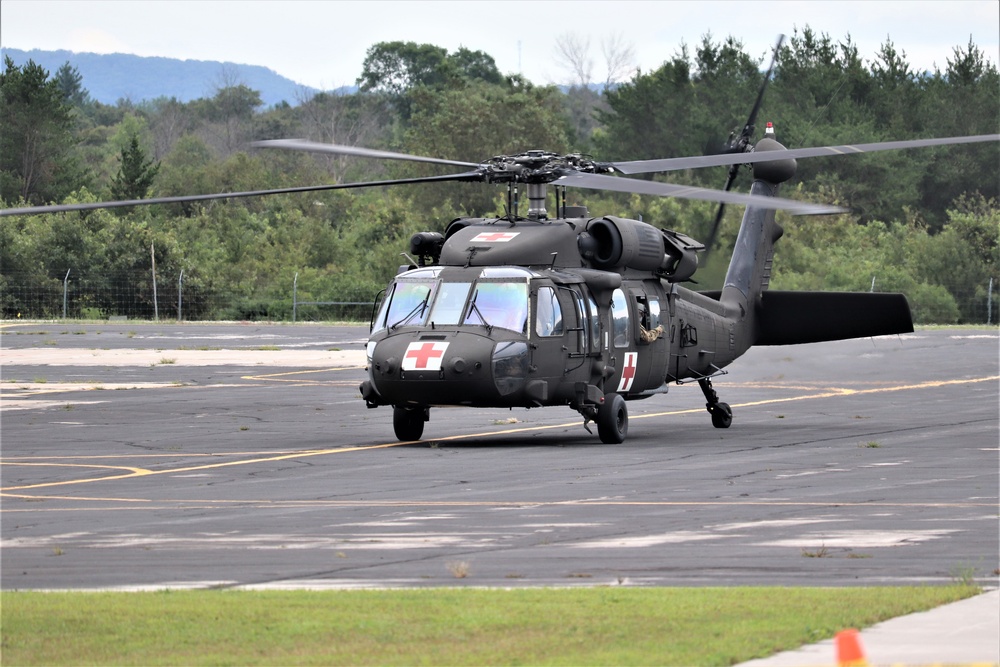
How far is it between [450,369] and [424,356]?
16.9 inches

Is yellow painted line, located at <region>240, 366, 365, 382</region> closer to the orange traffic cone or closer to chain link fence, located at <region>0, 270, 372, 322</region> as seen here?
chain link fence, located at <region>0, 270, 372, 322</region>

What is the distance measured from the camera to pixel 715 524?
47.2 ft

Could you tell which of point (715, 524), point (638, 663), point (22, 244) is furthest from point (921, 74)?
point (638, 663)

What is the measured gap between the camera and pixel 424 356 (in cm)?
2156

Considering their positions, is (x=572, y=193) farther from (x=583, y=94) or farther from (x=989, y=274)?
(x=583, y=94)

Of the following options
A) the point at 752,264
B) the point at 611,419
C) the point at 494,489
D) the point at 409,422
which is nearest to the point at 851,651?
the point at 494,489

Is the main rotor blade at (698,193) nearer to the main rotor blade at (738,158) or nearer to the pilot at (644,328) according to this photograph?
the main rotor blade at (738,158)

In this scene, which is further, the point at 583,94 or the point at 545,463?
the point at 583,94

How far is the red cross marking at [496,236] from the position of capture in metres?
23.3

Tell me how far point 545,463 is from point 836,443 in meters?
5.17

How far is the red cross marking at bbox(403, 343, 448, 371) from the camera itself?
21.5 metres

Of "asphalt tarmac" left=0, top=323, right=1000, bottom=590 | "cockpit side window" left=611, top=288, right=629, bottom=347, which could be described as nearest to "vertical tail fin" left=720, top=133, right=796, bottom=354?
"asphalt tarmac" left=0, top=323, right=1000, bottom=590

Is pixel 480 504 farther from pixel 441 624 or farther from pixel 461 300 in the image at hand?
Answer: pixel 461 300

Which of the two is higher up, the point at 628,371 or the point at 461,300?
the point at 461,300
